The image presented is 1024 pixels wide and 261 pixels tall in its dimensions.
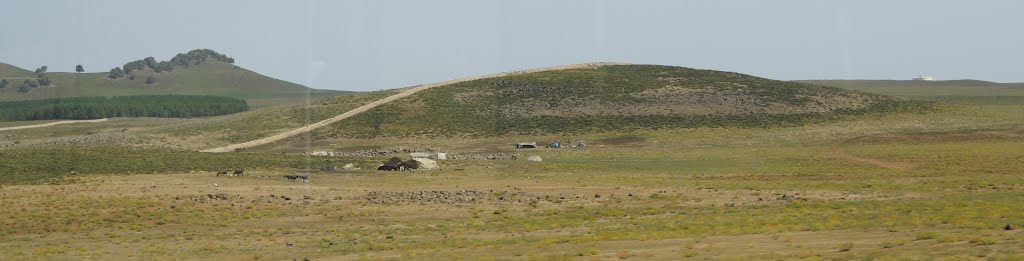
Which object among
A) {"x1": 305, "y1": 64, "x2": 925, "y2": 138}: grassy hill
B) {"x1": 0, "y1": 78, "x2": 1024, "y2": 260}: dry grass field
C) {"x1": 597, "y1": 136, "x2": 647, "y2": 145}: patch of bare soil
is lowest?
{"x1": 0, "y1": 78, "x2": 1024, "y2": 260}: dry grass field

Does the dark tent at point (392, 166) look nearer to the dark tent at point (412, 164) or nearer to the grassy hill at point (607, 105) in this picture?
the dark tent at point (412, 164)

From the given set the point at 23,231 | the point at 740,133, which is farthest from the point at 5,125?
the point at 23,231

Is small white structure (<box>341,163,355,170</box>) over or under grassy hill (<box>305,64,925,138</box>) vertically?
under

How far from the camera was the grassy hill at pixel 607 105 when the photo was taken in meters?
132

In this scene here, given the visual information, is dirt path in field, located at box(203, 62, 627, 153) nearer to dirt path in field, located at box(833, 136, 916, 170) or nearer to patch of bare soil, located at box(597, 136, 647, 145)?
patch of bare soil, located at box(597, 136, 647, 145)

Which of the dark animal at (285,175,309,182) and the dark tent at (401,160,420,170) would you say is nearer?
the dark animal at (285,175,309,182)

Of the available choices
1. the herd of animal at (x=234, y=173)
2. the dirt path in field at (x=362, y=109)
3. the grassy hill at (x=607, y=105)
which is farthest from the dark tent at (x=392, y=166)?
the grassy hill at (x=607, y=105)

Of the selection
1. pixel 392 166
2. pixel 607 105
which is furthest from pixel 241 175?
pixel 607 105

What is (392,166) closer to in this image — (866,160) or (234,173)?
(234,173)

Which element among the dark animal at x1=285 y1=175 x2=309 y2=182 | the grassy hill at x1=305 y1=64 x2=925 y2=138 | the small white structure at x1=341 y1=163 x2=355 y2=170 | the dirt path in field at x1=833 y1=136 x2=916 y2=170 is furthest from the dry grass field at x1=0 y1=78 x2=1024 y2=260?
the grassy hill at x1=305 y1=64 x2=925 y2=138

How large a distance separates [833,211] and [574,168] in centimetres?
3862

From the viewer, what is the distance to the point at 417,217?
51969 millimetres

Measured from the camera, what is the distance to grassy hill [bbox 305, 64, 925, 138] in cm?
13175

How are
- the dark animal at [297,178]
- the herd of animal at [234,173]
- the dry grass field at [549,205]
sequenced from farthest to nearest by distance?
1. the herd of animal at [234,173]
2. the dark animal at [297,178]
3. the dry grass field at [549,205]
